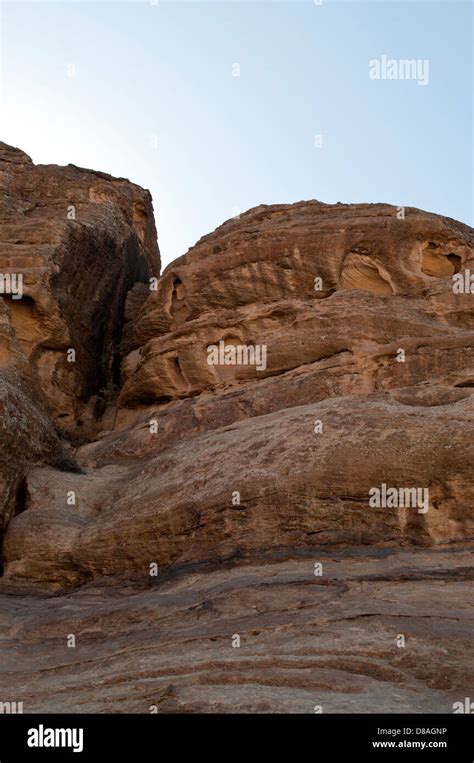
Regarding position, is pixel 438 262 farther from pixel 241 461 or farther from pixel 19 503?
pixel 19 503

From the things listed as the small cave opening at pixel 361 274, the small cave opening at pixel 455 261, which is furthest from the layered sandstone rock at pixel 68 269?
the small cave opening at pixel 455 261

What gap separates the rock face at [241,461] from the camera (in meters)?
10.2

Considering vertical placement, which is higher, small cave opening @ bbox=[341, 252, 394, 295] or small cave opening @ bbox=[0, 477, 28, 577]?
small cave opening @ bbox=[341, 252, 394, 295]

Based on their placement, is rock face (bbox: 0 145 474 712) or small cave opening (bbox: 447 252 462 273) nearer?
rock face (bbox: 0 145 474 712)

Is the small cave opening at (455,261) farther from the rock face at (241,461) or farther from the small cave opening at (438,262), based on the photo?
the rock face at (241,461)

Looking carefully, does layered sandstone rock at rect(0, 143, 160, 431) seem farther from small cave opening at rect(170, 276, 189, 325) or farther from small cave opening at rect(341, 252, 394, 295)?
small cave opening at rect(341, 252, 394, 295)

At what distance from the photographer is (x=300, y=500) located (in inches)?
571

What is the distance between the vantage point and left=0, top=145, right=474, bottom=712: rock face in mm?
10172

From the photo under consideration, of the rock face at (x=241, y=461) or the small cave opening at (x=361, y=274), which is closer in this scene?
the rock face at (x=241, y=461)

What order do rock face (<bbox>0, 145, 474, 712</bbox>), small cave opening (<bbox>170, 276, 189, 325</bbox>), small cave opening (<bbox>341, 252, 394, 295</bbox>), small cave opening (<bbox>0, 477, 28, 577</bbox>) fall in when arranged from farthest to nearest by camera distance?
small cave opening (<bbox>170, 276, 189, 325</bbox>) < small cave opening (<bbox>341, 252, 394, 295</bbox>) < small cave opening (<bbox>0, 477, 28, 577</bbox>) < rock face (<bbox>0, 145, 474, 712</bbox>)

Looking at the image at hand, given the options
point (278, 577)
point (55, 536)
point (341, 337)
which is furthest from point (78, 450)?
point (278, 577)

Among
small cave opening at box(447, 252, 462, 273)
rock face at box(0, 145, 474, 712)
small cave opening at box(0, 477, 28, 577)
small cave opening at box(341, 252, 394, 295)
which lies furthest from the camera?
small cave opening at box(447, 252, 462, 273)

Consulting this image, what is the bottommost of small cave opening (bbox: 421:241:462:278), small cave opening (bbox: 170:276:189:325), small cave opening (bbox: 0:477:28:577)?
small cave opening (bbox: 0:477:28:577)

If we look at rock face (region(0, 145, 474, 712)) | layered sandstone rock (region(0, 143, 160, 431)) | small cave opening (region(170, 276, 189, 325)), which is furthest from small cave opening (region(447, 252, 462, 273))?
layered sandstone rock (region(0, 143, 160, 431))
